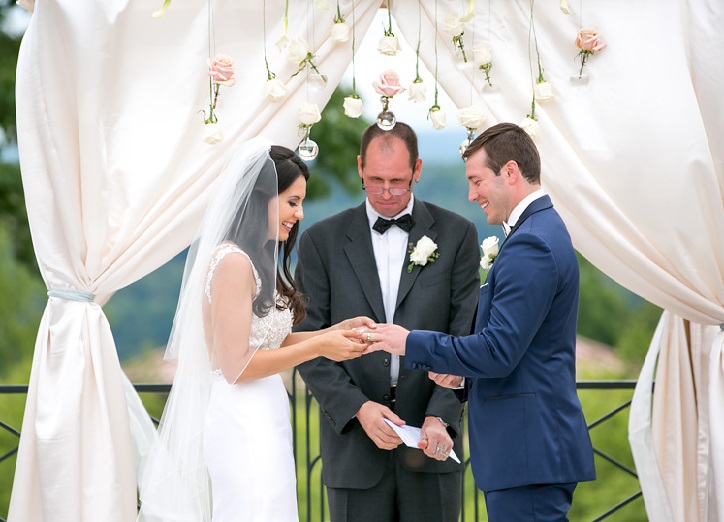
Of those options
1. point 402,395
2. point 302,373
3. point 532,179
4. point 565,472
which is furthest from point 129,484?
point 532,179

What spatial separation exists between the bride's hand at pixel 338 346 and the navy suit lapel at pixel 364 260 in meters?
0.47

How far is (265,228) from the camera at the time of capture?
10.7 feet

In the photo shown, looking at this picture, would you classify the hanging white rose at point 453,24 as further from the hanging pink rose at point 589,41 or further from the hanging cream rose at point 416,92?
the hanging pink rose at point 589,41

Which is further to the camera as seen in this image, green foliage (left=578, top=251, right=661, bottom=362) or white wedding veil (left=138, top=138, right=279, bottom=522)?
green foliage (left=578, top=251, right=661, bottom=362)

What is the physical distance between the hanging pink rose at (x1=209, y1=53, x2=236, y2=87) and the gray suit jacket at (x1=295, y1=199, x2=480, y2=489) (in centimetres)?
70

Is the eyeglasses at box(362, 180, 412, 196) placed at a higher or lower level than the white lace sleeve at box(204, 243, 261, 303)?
higher

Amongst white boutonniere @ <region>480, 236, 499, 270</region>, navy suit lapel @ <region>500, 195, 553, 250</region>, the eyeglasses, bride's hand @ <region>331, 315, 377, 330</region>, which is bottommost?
bride's hand @ <region>331, 315, 377, 330</region>

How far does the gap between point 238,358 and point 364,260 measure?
2.82 ft

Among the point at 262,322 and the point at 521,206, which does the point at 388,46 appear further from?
the point at 262,322

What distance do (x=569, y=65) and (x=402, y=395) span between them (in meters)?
1.55

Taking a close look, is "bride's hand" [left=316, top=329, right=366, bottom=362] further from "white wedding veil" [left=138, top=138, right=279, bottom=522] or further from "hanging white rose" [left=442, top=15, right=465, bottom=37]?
"hanging white rose" [left=442, top=15, right=465, bottom=37]

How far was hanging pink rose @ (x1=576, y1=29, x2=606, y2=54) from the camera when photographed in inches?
151

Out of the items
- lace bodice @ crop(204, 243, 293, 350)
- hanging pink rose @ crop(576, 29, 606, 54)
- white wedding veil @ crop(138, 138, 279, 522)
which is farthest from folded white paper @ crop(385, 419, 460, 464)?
A: hanging pink rose @ crop(576, 29, 606, 54)

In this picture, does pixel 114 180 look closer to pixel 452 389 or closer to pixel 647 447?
pixel 452 389
